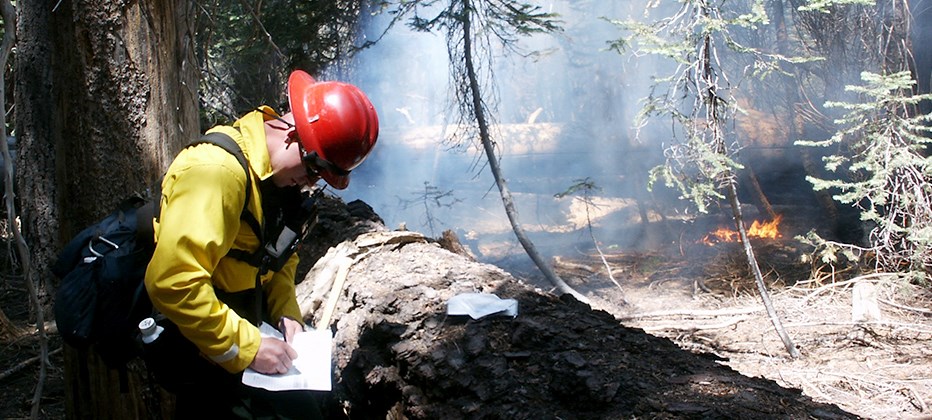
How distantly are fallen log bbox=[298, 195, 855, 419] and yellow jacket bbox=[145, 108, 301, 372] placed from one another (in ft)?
3.65

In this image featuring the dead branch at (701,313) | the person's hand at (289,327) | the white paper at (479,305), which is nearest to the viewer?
the person's hand at (289,327)

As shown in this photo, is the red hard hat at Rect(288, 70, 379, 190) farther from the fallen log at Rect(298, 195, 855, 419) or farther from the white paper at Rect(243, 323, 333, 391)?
the fallen log at Rect(298, 195, 855, 419)

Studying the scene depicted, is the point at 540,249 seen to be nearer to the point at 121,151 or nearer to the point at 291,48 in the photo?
the point at 291,48

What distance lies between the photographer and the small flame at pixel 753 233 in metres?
11.7

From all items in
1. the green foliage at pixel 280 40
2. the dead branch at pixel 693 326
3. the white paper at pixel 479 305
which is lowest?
the dead branch at pixel 693 326

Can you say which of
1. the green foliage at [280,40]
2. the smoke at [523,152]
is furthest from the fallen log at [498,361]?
the smoke at [523,152]

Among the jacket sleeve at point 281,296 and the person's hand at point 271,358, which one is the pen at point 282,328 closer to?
the jacket sleeve at point 281,296

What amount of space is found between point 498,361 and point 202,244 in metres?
1.54

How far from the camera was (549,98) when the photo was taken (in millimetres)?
29891

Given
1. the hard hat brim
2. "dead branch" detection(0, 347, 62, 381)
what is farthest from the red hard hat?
"dead branch" detection(0, 347, 62, 381)

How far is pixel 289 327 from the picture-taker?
10.2 feet

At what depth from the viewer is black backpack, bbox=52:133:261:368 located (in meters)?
2.49

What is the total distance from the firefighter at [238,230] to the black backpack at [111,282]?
86 mm

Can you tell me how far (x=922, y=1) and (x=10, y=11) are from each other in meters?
10.1
